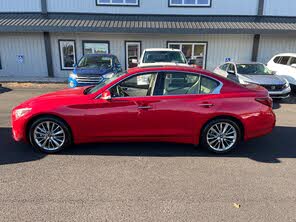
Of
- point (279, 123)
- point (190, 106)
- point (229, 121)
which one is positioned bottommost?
point (279, 123)

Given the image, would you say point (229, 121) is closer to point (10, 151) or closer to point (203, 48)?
point (10, 151)

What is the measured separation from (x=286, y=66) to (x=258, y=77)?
2.41 meters

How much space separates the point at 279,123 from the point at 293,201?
3752 millimetres

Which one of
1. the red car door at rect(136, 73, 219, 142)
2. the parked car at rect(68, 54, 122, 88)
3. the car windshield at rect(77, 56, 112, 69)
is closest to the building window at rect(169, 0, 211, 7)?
the parked car at rect(68, 54, 122, 88)

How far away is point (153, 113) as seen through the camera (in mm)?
4191

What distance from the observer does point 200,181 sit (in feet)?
11.4

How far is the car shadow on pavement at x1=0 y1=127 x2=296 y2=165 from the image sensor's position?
167 inches

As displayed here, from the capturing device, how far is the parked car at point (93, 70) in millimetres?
8641

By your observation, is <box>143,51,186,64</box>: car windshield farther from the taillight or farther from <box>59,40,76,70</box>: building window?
<box>59,40,76,70</box>: building window

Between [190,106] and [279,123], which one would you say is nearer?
[190,106]

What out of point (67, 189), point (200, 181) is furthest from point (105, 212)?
point (200, 181)

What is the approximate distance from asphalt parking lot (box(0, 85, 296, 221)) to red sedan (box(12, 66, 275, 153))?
301 millimetres

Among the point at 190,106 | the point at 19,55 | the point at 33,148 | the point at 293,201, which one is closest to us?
the point at 293,201

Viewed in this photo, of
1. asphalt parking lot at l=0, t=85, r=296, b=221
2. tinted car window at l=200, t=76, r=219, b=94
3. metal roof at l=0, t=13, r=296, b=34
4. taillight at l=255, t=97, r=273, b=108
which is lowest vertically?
asphalt parking lot at l=0, t=85, r=296, b=221
